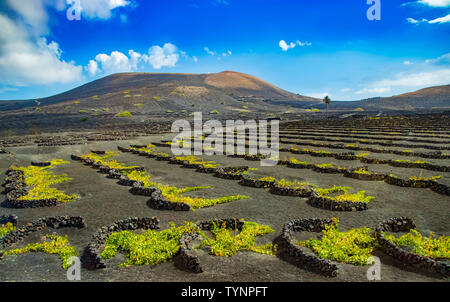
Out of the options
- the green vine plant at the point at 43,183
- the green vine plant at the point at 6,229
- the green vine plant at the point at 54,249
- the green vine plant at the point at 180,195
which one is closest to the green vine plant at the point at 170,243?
the green vine plant at the point at 54,249

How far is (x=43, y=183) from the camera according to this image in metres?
24.9

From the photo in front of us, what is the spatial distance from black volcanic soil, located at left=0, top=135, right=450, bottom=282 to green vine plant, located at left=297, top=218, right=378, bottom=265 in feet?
1.51

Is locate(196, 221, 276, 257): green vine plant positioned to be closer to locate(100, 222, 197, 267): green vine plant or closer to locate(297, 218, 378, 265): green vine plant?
locate(100, 222, 197, 267): green vine plant

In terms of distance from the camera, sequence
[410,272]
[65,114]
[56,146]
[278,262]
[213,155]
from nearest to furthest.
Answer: [410,272]
[278,262]
[213,155]
[56,146]
[65,114]

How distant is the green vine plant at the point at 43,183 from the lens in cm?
2050

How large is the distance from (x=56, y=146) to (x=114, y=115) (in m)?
67.0

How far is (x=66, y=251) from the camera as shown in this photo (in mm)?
12352

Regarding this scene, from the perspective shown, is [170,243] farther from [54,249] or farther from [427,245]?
[427,245]

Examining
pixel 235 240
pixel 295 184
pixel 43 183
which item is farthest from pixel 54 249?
pixel 295 184

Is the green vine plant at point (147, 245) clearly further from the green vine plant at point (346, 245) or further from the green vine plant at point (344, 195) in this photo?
the green vine plant at point (344, 195)

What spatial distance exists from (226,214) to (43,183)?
690 inches

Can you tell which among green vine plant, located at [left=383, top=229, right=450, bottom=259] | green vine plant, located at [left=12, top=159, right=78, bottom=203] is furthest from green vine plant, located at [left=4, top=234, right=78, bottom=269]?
green vine plant, located at [left=383, top=229, right=450, bottom=259]
